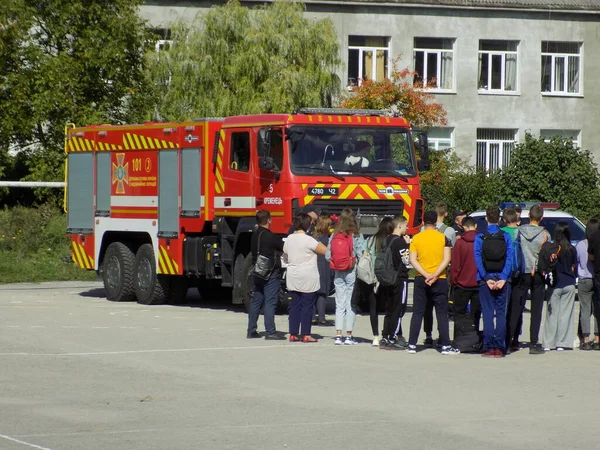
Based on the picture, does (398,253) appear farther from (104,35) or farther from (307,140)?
(104,35)

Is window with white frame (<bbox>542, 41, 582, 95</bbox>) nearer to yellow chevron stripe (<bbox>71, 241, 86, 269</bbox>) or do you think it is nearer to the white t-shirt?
yellow chevron stripe (<bbox>71, 241, 86, 269</bbox>)

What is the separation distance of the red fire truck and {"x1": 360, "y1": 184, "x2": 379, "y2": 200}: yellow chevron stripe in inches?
0.6

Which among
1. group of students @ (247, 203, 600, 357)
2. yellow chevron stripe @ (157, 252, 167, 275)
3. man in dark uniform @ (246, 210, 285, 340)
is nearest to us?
group of students @ (247, 203, 600, 357)

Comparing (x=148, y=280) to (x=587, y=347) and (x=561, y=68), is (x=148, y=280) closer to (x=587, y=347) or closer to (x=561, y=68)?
(x=587, y=347)

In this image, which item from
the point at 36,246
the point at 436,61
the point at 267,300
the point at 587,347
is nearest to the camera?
the point at 587,347

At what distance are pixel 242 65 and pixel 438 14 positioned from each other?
1065 cm

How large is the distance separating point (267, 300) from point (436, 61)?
32241 mm

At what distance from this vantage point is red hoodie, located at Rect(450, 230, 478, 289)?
14.9m

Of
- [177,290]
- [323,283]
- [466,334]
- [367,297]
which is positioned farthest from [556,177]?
[466,334]

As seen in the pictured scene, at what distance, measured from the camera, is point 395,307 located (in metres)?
15.3

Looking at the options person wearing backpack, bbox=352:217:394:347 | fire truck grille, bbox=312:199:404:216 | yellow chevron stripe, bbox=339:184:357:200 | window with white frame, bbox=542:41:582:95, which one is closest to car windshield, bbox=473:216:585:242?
fire truck grille, bbox=312:199:404:216

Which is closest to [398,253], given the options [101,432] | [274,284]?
[274,284]

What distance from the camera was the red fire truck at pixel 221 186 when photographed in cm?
1969

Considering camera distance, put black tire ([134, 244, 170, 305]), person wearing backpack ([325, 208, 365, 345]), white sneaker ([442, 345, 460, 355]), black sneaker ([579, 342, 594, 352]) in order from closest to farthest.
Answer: white sneaker ([442, 345, 460, 355])
black sneaker ([579, 342, 594, 352])
person wearing backpack ([325, 208, 365, 345])
black tire ([134, 244, 170, 305])
